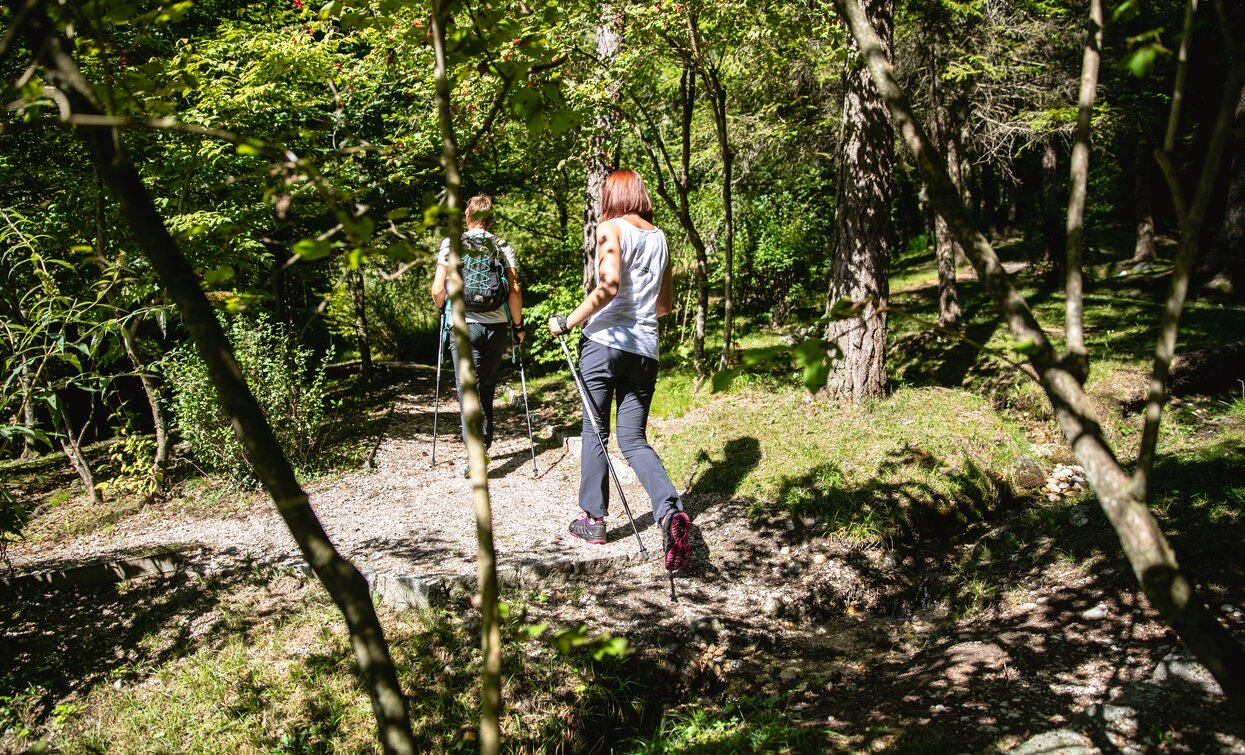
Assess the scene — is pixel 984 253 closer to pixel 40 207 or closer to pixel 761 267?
pixel 40 207

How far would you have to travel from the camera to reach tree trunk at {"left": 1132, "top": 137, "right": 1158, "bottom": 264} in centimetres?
1470

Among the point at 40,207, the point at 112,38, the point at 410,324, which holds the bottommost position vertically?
the point at 410,324

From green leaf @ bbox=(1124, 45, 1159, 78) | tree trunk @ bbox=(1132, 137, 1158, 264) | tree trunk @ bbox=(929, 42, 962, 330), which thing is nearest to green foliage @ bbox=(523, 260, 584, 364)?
tree trunk @ bbox=(929, 42, 962, 330)

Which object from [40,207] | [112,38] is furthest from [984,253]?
[112,38]

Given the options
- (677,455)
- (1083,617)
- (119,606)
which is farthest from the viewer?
(677,455)

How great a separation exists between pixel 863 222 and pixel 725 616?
394 cm

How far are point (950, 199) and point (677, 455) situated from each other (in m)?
4.64

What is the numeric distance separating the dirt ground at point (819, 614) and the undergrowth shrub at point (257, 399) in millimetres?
556

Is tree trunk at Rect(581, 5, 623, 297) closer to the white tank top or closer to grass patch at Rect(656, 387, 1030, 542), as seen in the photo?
grass patch at Rect(656, 387, 1030, 542)

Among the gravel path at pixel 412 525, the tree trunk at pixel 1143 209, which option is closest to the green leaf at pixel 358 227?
the gravel path at pixel 412 525

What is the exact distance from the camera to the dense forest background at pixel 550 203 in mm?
1516

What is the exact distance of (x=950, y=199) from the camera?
1660 millimetres

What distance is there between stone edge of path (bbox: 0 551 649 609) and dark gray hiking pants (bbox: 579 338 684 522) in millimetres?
558

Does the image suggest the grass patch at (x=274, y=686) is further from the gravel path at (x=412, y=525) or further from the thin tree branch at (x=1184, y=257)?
the thin tree branch at (x=1184, y=257)
